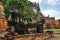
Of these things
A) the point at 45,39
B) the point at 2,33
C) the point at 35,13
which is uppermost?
the point at 35,13

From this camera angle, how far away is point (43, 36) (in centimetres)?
2536

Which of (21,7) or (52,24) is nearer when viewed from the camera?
(21,7)

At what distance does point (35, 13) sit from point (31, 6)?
43.2 inches

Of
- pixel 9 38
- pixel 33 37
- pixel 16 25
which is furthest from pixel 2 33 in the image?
pixel 16 25

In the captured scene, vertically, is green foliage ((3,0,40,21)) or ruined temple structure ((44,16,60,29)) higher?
green foliage ((3,0,40,21))

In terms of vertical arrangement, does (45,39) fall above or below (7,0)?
below

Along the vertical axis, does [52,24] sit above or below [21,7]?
below

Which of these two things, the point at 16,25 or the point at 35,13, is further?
the point at 35,13

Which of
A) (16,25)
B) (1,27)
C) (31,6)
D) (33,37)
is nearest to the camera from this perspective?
(1,27)

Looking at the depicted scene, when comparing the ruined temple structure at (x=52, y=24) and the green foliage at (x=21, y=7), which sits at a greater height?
the green foliage at (x=21, y=7)

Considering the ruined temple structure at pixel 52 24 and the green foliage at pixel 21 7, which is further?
the ruined temple structure at pixel 52 24

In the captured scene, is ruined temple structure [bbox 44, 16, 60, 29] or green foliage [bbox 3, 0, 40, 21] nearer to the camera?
green foliage [bbox 3, 0, 40, 21]

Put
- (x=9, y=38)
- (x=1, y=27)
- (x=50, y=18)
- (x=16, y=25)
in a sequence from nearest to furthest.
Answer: (x=1, y=27)
(x=9, y=38)
(x=16, y=25)
(x=50, y=18)

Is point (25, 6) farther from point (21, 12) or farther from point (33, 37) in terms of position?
point (33, 37)
